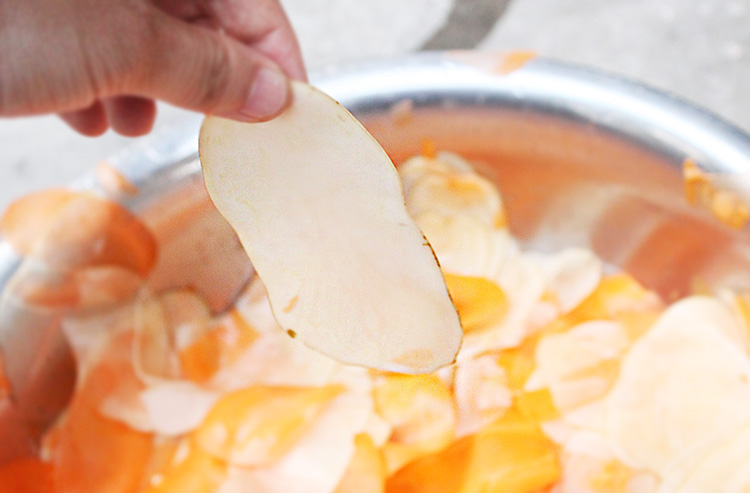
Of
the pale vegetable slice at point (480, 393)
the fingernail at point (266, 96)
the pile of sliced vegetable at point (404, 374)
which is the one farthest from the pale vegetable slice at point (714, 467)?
the fingernail at point (266, 96)

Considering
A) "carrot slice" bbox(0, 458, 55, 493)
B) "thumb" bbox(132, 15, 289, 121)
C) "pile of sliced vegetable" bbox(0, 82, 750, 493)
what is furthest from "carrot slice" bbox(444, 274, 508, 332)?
"carrot slice" bbox(0, 458, 55, 493)

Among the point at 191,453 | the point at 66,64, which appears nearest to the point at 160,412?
the point at 191,453

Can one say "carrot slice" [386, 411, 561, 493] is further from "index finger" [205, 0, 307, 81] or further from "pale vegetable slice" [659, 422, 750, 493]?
"index finger" [205, 0, 307, 81]

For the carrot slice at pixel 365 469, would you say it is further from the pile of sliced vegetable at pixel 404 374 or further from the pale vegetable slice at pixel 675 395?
the pale vegetable slice at pixel 675 395

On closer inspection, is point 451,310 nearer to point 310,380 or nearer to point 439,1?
point 310,380

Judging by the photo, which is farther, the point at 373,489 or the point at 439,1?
the point at 439,1

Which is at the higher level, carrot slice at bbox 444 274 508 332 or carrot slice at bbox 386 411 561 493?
carrot slice at bbox 444 274 508 332
